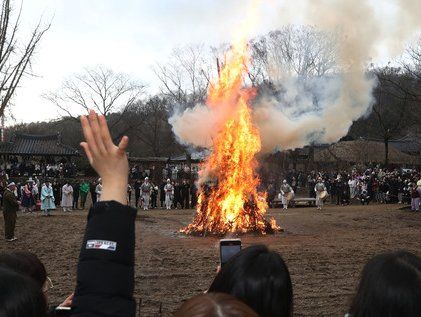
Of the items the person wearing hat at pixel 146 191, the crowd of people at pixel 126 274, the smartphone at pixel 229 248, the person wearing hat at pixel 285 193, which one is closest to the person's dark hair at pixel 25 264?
the crowd of people at pixel 126 274

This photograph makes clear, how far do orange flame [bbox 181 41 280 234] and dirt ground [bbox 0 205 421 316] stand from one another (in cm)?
87

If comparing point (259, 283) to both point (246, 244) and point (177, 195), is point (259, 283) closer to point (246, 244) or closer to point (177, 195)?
point (246, 244)

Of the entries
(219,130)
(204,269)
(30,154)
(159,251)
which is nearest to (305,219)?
(219,130)

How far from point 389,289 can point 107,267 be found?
47.6 inches

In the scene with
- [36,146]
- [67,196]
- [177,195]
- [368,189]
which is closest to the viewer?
[67,196]

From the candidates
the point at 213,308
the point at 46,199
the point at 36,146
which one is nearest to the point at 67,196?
the point at 46,199

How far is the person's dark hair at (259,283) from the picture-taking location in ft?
7.24

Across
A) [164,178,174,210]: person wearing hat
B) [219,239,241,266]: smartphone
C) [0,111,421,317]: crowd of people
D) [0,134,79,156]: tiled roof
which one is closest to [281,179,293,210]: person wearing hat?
[164,178,174,210]: person wearing hat

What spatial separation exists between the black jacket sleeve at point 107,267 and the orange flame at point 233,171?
48.1ft

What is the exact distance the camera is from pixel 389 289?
2.12m

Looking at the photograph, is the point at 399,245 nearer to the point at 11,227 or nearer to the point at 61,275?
the point at 61,275

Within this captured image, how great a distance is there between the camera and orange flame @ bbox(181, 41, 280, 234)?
16984 mm

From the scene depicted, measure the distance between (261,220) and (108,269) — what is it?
50.6 feet

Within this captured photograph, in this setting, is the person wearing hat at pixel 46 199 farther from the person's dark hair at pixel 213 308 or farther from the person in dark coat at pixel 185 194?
the person's dark hair at pixel 213 308
